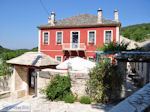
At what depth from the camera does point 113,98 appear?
12.2 meters

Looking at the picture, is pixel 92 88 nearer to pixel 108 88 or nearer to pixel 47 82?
pixel 108 88

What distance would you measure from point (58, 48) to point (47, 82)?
1657 centimetres

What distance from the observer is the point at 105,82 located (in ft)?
39.2

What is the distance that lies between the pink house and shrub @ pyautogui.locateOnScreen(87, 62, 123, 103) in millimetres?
15480

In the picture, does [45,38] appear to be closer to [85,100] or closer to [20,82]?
[20,82]

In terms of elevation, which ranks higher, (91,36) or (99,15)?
(99,15)

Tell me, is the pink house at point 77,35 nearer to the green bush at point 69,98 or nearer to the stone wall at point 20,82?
the stone wall at point 20,82

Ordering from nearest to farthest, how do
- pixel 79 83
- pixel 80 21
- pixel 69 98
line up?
pixel 69 98 → pixel 79 83 → pixel 80 21

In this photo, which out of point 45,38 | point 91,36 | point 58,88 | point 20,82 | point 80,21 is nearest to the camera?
point 58,88

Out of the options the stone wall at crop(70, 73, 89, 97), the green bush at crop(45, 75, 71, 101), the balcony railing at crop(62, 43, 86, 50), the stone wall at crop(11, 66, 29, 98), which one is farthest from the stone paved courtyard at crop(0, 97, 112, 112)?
the balcony railing at crop(62, 43, 86, 50)

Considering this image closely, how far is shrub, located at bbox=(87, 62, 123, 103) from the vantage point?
11.9m

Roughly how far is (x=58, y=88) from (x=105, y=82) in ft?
8.37

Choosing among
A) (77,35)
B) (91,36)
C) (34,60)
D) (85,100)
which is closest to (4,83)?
(34,60)

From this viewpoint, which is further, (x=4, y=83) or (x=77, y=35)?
(x=77, y=35)
